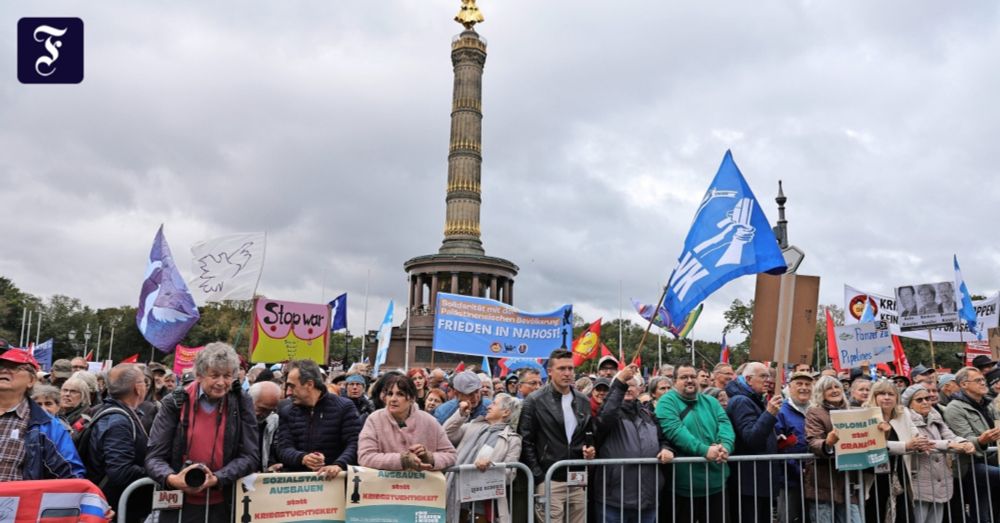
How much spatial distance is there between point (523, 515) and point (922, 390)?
12.0 ft

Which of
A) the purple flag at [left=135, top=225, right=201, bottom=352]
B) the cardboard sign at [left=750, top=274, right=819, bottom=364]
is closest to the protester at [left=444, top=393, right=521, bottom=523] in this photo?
the cardboard sign at [left=750, top=274, right=819, bottom=364]

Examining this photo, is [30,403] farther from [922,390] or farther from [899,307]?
[899,307]

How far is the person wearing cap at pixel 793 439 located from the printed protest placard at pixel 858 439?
13.9 inches

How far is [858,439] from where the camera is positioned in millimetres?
5461

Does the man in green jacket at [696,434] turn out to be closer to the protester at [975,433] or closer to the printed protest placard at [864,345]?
the protester at [975,433]

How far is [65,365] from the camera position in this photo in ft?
23.9

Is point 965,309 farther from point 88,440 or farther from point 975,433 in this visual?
point 88,440

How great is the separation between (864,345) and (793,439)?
10.7 metres

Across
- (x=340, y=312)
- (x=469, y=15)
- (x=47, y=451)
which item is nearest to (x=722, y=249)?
(x=47, y=451)

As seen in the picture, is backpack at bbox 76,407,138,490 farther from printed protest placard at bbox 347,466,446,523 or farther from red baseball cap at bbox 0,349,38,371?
printed protest placard at bbox 347,466,446,523

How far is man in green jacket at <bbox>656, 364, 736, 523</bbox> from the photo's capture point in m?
5.36

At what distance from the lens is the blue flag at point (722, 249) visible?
21.0 feet

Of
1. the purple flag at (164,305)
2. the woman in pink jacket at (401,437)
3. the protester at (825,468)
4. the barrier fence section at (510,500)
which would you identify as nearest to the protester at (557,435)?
the barrier fence section at (510,500)

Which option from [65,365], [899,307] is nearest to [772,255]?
[65,365]
